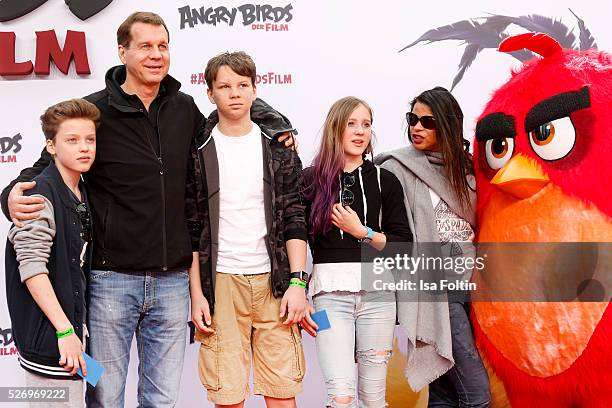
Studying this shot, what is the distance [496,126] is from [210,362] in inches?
41.0

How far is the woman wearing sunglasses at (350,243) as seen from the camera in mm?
1821

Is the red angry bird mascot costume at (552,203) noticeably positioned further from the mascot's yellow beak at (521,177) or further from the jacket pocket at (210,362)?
the jacket pocket at (210,362)

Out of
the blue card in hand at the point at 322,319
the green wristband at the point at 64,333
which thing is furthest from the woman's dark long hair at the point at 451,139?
the green wristband at the point at 64,333

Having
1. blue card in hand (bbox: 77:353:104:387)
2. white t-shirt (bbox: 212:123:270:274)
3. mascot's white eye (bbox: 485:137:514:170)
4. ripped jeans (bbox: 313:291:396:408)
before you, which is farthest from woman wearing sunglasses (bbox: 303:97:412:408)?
blue card in hand (bbox: 77:353:104:387)

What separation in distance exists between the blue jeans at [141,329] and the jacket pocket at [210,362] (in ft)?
0.23

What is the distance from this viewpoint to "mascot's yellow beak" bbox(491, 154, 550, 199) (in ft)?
5.63

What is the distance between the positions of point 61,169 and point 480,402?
1.38 m

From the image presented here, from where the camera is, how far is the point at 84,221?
1.66 metres

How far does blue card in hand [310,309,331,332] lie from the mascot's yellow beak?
0.60 m

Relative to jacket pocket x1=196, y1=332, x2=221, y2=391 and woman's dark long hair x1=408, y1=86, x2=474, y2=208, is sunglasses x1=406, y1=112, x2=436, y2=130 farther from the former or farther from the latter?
jacket pocket x1=196, y1=332, x2=221, y2=391

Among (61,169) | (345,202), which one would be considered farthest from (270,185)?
(61,169)

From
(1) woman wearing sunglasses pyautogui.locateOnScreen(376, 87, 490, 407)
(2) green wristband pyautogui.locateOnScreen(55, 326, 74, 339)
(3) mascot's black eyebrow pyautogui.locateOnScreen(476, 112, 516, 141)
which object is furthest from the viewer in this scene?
(1) woman wearing sunglasses pyautogui.locateOnScreen(376, 87, 490, 407)

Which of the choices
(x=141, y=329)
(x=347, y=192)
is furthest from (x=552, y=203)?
(x=141, y=329)

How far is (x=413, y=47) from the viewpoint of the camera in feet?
8.59
